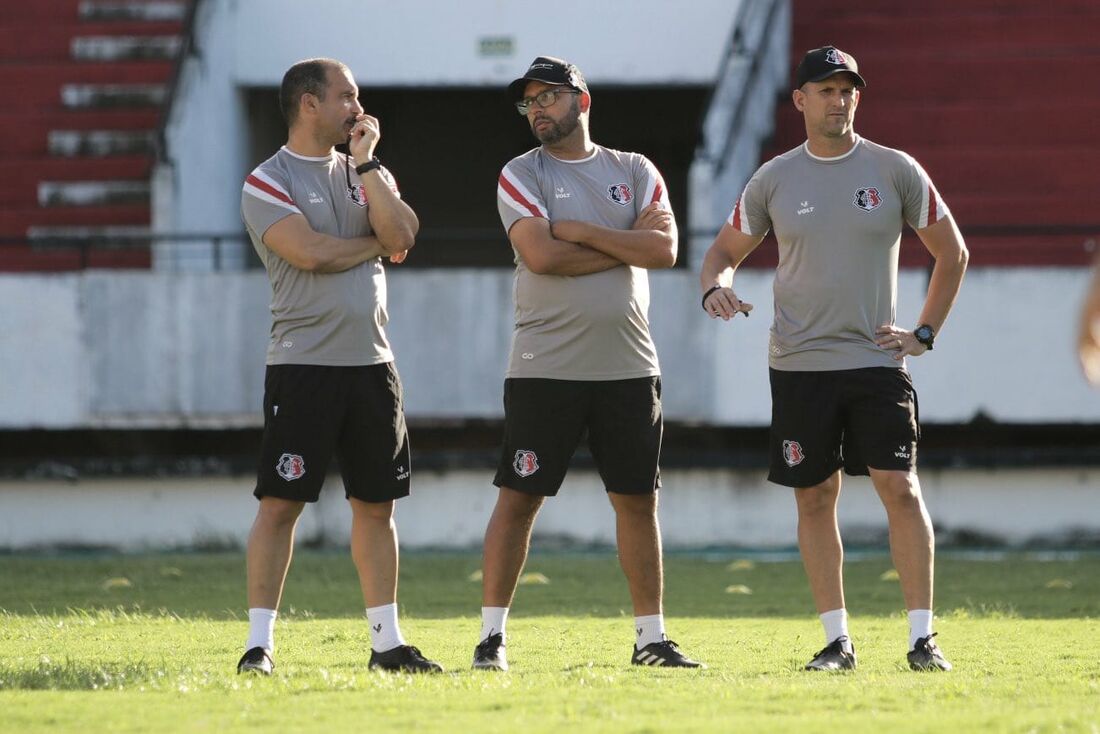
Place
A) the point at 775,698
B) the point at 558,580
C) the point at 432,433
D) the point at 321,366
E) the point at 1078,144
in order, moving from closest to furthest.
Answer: the point at 775,698
the point at 321,366
the point at 558,580
the point at 432,433
the point at 1078,144

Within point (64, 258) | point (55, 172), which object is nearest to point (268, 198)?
point (64, 258)

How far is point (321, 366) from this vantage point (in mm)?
6730

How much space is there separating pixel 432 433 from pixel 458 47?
12.6 feet

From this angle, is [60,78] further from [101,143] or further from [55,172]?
[55,172]

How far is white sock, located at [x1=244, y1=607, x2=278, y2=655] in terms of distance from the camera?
21.7 feet

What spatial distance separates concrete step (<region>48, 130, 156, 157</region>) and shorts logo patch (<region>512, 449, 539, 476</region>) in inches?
415

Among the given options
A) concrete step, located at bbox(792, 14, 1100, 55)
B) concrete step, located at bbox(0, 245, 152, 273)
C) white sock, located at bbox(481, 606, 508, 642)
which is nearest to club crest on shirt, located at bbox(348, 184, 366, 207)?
white sock, located at bbox(481, 606, 508, 642)

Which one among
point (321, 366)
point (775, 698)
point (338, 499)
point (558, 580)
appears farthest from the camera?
point (338, 499)

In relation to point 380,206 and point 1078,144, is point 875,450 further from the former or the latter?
point 1078,144

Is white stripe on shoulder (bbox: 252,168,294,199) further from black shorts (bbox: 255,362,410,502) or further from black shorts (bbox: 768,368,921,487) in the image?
black shorts (bbox: 768,368,921,487)

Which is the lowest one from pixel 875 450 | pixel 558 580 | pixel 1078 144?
pixel 558 580

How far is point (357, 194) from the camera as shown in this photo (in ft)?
22.8

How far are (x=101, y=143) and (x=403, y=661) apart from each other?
11.2 meters

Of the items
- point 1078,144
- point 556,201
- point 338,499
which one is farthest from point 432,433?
point 556,201
